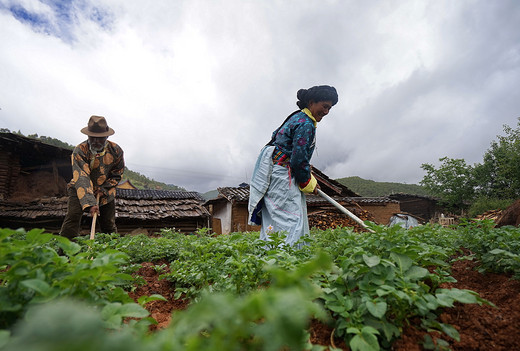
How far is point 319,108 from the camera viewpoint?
11.6ft

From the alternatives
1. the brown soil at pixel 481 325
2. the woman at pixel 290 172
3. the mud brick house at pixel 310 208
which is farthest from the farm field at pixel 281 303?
the mud brick house at pixel 310 208

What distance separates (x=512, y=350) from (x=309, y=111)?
3.03 metres

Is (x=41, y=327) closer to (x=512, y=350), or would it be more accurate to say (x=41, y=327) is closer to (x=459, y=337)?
(x=459, y=337)

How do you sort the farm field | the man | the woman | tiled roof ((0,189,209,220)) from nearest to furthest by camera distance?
1. the farm field
2. the woman
3. the man
4. tiled roof ((0,189,209,220))

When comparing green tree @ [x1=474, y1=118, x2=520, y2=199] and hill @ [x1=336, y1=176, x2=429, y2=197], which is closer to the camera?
green tree @ [x1=474, y1=118, x2=520, y2=199]

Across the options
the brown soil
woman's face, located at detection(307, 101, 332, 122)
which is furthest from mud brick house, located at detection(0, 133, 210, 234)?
the brown soil

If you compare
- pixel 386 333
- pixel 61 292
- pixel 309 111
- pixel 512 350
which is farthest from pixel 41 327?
pixel 309 111

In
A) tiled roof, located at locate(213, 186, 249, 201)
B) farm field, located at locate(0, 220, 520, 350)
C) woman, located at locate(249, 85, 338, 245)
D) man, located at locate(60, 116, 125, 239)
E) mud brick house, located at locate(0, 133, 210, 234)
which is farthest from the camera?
tiled roof, located at locate(213, 186, 249, 201)

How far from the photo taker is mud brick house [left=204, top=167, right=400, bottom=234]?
41.2ft

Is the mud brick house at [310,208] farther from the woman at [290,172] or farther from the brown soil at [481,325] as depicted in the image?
the brown soil at [481,325]

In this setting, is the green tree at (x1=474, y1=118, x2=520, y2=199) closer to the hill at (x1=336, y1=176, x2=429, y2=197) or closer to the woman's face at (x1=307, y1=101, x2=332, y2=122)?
the hill at (x1=336, y1=176, x2=429, y2=197)

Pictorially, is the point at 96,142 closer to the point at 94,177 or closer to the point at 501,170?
the point at 94,177

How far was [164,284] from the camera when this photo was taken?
8.22ft

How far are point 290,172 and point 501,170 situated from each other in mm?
37685
